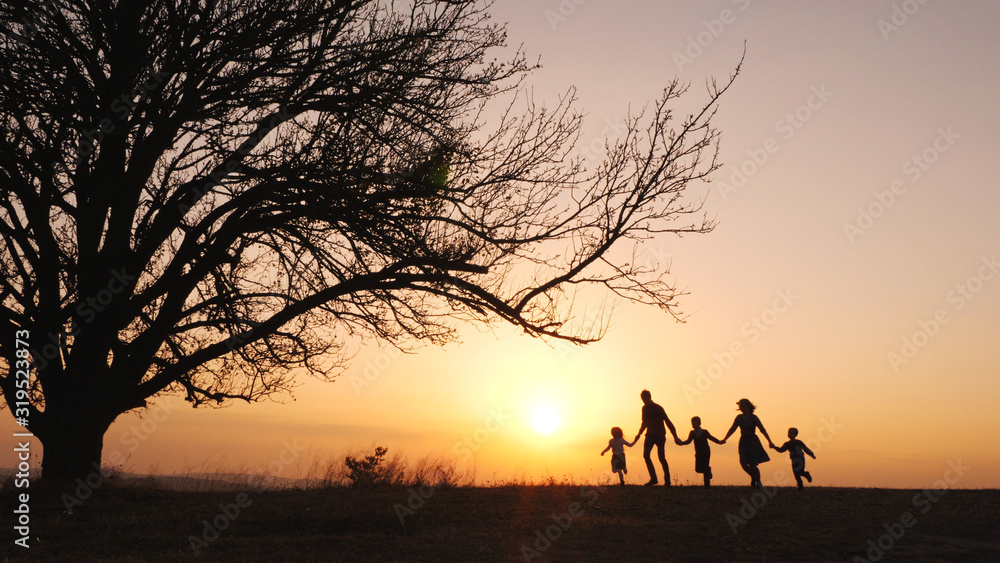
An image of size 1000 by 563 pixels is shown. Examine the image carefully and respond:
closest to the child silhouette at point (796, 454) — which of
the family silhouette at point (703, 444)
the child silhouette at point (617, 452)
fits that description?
the family silhouette at point (703, 444)

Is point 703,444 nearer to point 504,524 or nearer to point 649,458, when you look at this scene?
point 649,458

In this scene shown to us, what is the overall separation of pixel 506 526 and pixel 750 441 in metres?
6.10

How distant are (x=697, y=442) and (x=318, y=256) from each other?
27.8 ft

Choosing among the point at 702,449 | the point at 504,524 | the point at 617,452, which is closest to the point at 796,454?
the point at 702,449

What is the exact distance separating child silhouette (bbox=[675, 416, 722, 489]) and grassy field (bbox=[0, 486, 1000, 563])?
117 cm

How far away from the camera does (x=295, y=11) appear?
10.6 meters

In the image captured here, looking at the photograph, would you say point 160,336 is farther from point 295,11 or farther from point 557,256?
point 557,256

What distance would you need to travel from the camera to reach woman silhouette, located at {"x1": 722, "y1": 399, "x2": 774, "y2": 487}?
13.8 metres

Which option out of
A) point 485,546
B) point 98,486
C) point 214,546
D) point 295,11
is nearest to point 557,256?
point 485,546

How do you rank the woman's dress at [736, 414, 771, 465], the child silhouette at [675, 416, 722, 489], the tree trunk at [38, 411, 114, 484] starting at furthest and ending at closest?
the child silhouette at [675, 416, 722, 489], the woman's dress at [736, 414, 771, 465], the tree trunk at [38, 411, 114, 484]

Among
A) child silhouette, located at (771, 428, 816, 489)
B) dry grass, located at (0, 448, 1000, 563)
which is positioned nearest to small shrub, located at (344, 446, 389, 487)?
dry grass, located at (0, 448, 1000, 563)

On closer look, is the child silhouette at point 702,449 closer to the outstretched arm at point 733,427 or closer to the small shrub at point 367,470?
the outstretched arm at point 733,427

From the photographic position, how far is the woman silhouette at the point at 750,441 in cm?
1375

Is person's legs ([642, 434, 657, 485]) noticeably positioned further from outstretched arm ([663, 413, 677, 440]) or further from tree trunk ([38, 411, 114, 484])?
tree trunk ([38, 411, 114, 484])
